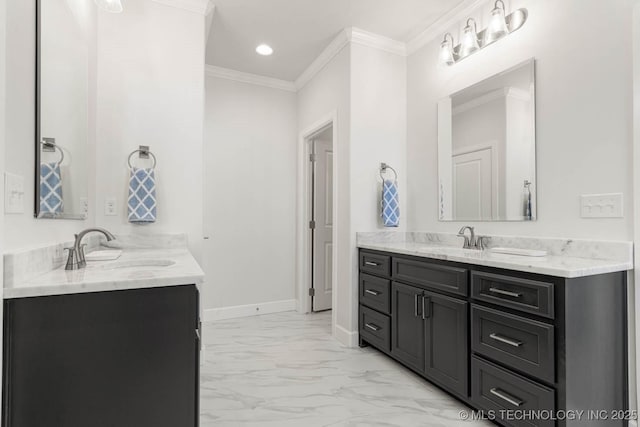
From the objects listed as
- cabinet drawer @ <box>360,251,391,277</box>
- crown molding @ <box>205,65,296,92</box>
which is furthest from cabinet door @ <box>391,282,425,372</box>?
crown molding @ <box>205,65,296,92</box>

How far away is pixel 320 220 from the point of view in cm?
390

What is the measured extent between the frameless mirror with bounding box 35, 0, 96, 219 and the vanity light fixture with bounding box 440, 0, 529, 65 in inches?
94.1

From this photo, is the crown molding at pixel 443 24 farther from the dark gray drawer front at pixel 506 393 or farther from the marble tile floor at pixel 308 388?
the marble tile floor at pixel 308 388

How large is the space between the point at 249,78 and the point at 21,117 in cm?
274

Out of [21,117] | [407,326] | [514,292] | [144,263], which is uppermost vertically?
[21,117]

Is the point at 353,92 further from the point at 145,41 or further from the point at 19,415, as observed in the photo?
the point at 19,415

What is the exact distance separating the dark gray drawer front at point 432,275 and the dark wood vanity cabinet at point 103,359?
1.37 m

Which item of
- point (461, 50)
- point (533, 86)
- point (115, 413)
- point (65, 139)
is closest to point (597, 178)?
point (533, 86)

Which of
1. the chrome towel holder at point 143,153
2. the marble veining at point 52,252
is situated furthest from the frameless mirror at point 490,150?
the chrome towel holder at point 143,153

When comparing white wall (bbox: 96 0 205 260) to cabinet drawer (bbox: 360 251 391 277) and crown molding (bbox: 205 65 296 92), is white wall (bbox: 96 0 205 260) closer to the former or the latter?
crown molding (bbox: 205 65 296 92)

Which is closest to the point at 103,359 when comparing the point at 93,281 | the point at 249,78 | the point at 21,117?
the point at 93,281

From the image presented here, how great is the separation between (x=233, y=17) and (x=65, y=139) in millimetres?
1674

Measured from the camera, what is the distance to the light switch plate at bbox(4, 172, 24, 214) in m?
1.04

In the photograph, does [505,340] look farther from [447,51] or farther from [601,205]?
[447,51]
